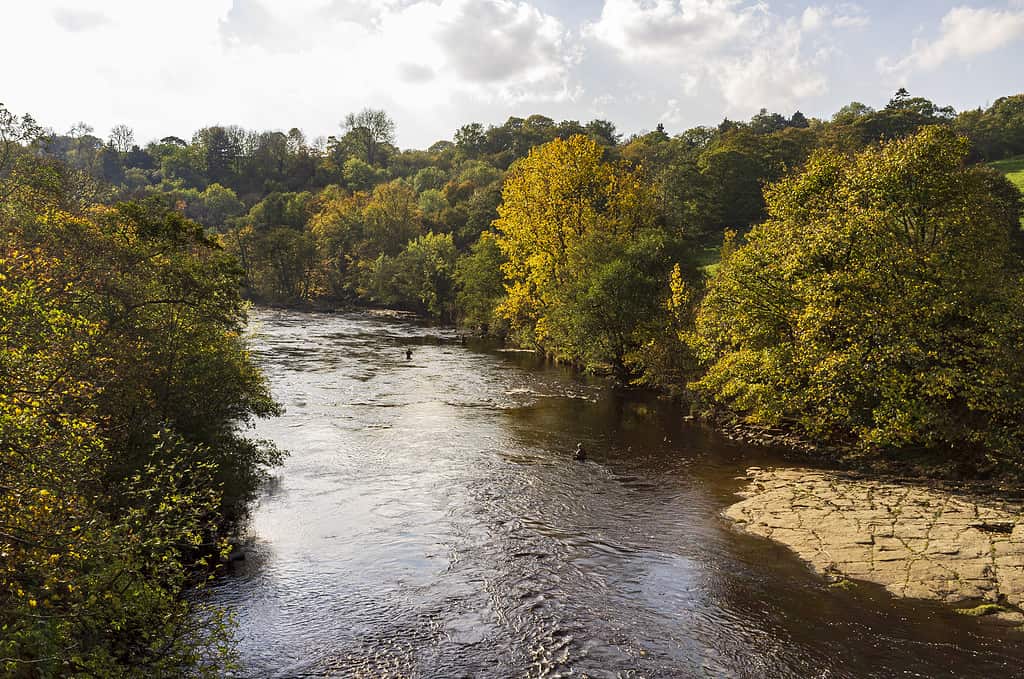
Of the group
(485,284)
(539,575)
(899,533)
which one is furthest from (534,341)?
(539,575)

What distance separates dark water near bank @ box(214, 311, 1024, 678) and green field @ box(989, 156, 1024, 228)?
61.2 metres

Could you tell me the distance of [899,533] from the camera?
18188mm

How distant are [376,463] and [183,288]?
33.2 feet

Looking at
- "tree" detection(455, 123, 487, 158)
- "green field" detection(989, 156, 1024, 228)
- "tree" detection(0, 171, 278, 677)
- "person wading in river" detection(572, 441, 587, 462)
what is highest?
"tree" detection(455, 123, 487, 158)

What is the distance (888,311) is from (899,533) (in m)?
9.01

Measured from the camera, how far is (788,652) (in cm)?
1329

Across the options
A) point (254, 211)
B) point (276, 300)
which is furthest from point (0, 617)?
point (254, 211)

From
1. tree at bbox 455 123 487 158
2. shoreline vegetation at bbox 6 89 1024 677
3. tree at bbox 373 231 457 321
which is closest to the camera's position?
shoreline vegetation at bbox 6 89 1024 677

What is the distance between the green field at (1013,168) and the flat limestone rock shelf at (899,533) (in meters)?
62.0

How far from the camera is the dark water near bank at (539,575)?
516 inches

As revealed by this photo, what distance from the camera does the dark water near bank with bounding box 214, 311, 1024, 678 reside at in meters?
13.1

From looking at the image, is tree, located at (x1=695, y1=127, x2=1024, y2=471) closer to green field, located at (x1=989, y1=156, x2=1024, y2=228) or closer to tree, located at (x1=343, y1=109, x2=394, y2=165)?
green field, located at (x1=989, y1=156, x2=1024, y2=228)

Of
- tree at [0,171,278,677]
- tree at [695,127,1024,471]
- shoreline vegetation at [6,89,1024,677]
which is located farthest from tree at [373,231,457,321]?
tree at [0,171,278,677]

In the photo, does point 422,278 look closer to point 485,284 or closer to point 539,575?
point 485,284
